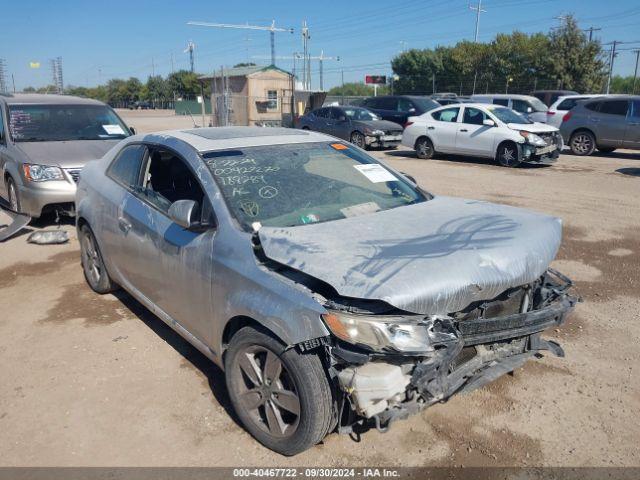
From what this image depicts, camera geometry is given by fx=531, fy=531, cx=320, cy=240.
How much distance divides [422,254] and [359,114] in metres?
16.2

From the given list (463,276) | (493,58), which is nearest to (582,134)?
(463,276)

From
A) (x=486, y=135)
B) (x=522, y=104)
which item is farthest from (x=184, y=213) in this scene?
(x=522, y=104)

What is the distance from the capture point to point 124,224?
13.5 feet

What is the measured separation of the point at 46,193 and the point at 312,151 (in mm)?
4667

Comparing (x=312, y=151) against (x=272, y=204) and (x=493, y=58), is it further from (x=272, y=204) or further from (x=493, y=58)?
(x=493, y=58)

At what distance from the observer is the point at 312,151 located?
13.1 feet

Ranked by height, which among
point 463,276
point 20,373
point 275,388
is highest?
point 463,276

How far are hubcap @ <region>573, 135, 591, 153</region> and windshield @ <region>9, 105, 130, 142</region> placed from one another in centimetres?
1326

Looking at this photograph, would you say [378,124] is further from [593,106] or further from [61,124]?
[61,124]

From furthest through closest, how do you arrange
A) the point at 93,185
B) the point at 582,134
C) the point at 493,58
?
the point at 493,58 < the point at 582,134 < the point at 93,185

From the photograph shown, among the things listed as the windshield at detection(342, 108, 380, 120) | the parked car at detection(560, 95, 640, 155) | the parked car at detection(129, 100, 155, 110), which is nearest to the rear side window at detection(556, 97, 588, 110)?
the parked car at detection(560, 95, 640, 155)

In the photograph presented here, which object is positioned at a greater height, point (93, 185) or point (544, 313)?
point (93, 185)

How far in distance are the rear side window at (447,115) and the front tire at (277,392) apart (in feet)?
43.2

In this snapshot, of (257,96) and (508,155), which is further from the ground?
(257,96)
